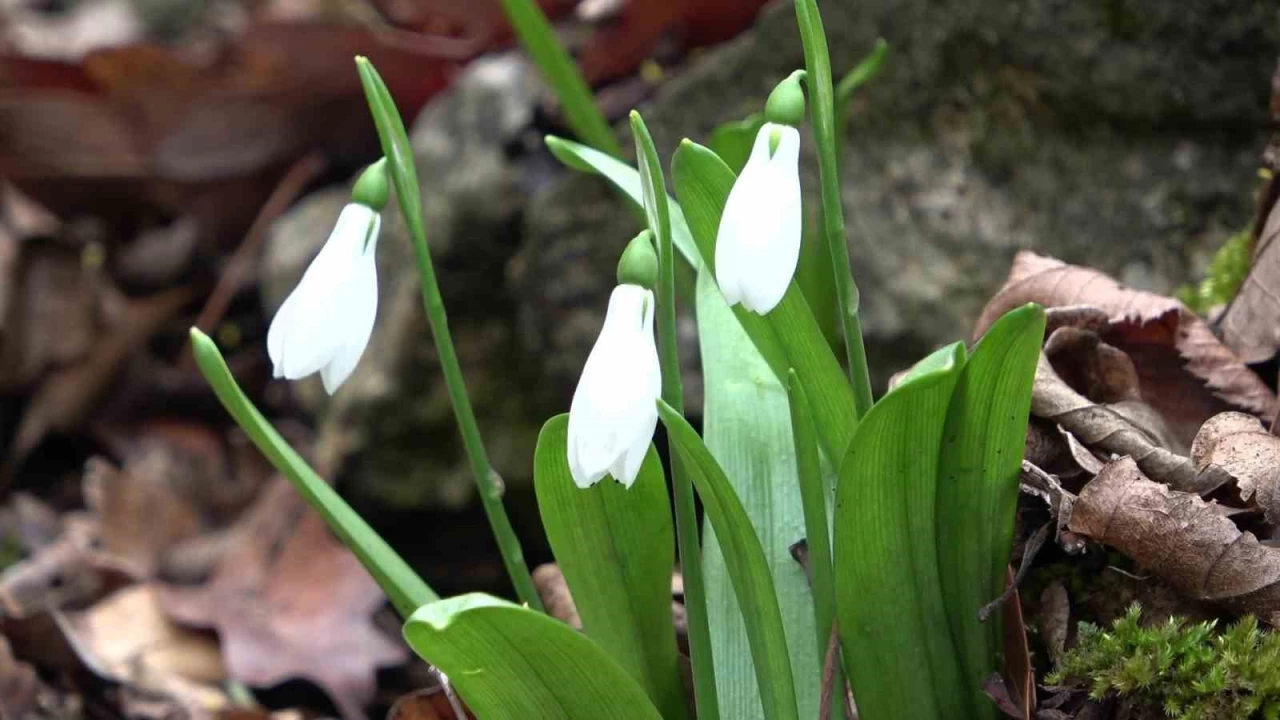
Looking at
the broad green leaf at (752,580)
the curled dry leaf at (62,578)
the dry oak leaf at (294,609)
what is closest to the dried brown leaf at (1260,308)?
the broad green leaf at (752,580)

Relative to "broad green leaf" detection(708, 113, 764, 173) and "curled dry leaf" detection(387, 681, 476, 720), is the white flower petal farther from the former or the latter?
"curled dry leaf" detection(387, 681, 476, 720)

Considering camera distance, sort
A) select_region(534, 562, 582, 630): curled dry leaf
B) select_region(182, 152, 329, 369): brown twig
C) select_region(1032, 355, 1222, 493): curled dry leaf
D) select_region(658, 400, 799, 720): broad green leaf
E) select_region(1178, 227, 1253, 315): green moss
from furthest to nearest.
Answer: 1. select_region(182, 152, 329, 369): brown twig
2. select_region(1178, 227, 1253, 315): green moss
3. select_region(534, 562, 582, 630): curled dry leaf
4. select_region(1032, 355, 1222, 493): curled dry leaf
5. select_region(658, 400, 799, 720): broad green leaf

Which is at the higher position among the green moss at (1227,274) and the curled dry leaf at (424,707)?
the green moss at (1227,274)

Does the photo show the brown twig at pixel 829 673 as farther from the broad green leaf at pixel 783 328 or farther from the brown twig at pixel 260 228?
the brown twig at pixel 260 228

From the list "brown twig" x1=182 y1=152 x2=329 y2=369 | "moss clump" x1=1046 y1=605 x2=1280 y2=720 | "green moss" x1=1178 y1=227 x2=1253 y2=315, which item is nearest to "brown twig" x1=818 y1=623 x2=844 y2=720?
"moss clump" x1=1046 y1=605 x2=1280 y2=720

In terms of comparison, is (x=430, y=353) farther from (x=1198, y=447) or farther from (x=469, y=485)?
(x=1198, y=447)

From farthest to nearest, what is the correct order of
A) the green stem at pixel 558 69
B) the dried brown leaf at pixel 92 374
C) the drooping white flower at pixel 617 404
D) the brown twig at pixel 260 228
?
the brown twig at pixel 260 228
the dried brown leaf at pixel 92 374
the green stem at pixel 558 69
the drooping white flower at pixel 617 404
